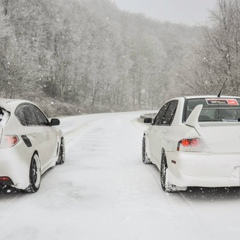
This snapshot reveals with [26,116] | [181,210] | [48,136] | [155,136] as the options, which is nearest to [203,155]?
[181,210]

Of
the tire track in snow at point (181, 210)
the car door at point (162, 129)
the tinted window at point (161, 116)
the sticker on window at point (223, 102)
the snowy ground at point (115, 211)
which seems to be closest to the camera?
the snowy ground at point (115, 211)

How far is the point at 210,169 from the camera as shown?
539 centimetres

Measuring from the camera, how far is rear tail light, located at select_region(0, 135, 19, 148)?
554cm

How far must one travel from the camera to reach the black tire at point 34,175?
6.16m

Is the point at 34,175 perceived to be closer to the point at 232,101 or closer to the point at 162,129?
the point at 162,129

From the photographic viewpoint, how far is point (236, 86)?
2358 centimetres

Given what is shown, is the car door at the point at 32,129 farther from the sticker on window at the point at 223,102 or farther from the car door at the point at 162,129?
the sticker on window at the point at 223,102

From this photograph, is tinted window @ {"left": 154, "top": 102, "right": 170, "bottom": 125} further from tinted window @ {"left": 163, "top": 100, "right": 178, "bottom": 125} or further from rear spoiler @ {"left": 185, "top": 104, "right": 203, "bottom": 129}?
rear spoiler @ {"left": 185, "top": 104, "right": 203, "bottom": 129}

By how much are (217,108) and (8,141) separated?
3.53m

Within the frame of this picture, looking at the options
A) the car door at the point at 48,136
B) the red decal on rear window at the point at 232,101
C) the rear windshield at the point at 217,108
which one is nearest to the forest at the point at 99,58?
the rear windshield at the point at 217,108

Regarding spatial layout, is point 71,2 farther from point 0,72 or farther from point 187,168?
point 187,168

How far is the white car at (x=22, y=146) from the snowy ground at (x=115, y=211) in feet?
1.08

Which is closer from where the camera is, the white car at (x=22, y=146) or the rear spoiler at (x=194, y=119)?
the white car at (x=22, y=146)

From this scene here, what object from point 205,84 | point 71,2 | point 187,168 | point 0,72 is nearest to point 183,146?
point 187,168
